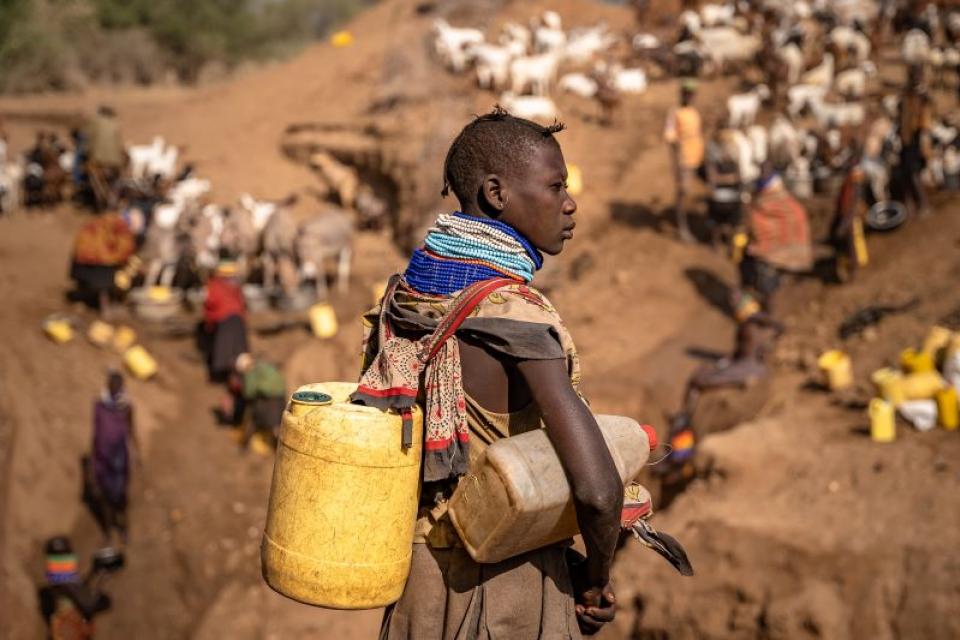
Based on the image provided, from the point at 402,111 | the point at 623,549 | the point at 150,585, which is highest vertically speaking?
the point at 402,111

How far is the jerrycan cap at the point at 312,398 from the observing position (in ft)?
7.02

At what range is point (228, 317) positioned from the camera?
1187cm

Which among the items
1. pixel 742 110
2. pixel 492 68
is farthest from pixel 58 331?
pixel 742 110

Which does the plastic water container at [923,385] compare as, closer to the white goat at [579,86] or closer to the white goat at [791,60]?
the white goat at [791,60]

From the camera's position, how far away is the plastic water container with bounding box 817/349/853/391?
9164 millimetres

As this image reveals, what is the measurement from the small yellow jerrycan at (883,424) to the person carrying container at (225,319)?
6965mm

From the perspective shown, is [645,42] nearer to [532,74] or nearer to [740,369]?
[532,74]

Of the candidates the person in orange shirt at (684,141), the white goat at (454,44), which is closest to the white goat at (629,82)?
the white goat at (454,44)

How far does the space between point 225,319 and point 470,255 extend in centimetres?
1005

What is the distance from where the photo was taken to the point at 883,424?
7.86 metres

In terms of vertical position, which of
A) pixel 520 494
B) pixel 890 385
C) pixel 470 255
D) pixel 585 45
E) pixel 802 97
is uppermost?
pixel 470 255

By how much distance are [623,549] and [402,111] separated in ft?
33.2

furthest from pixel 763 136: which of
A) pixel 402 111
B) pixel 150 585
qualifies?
pixel 150 585

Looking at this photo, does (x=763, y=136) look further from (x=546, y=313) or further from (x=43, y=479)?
(x=546, y=313)
